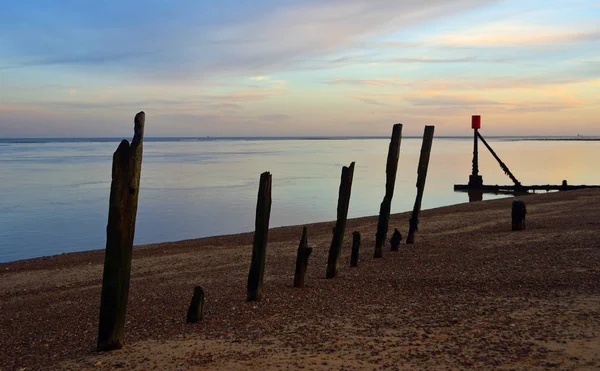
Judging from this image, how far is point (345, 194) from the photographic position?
12023 millimetres

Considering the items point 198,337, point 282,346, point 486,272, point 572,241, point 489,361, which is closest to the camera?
point 489,361

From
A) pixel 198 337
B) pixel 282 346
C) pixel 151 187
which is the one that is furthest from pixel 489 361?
pixel 151 187

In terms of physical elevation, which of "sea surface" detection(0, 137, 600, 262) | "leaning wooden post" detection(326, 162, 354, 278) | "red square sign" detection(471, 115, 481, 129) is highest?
"red square sign" detection(471, 115, 481, 129)

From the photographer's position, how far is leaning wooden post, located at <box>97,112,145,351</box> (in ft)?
23.0

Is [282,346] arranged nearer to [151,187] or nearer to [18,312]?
[18,312]

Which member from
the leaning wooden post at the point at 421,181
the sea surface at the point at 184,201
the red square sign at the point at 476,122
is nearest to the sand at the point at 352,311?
the leaning wooden post at the point at 421,181

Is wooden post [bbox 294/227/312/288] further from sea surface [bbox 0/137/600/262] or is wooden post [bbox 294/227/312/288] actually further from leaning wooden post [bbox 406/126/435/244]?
sea surface [bbox 0/137/600/262]

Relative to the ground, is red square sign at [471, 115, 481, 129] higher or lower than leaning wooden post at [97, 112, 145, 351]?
higher

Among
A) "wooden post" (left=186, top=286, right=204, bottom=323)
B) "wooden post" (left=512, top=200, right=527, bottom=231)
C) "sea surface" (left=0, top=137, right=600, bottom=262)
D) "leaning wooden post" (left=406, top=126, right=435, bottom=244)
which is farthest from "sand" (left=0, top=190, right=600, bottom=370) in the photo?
"sea surface" (left=0, top=137, right=600, bottom=262)

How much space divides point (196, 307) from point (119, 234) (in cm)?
196

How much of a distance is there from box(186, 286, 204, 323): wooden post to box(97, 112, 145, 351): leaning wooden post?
126 centimetres

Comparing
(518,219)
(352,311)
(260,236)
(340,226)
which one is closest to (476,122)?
(518,219)

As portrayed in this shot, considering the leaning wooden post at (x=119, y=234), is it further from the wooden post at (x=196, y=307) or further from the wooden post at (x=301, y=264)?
the wooden post at (x=301, y=264)

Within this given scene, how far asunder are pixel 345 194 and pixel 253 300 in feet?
11.4
